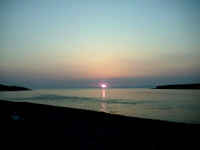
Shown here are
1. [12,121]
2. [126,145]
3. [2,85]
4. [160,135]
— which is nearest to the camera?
[126,145]

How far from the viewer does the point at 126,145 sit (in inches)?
261

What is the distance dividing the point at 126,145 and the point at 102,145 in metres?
1.07

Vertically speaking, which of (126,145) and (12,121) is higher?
(12,121)

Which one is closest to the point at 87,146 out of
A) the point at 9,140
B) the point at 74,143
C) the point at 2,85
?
the point at 74,143

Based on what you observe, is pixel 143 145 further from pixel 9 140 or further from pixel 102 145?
pixel 9 140

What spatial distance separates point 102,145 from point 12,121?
5878mm

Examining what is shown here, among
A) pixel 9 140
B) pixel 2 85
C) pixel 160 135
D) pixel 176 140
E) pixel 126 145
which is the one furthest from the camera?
pixel 2 85

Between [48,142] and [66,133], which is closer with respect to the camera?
[48,142]

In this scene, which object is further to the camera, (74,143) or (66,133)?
(66,133)

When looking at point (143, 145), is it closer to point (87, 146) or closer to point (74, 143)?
point (87, 146)

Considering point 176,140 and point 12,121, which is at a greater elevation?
point 12,121

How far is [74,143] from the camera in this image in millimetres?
6500

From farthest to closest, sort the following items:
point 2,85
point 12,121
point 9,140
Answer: point 2,85 < point 12,121 < point 9,140

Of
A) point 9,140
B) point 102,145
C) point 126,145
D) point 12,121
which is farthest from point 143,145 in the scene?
point 12,121
